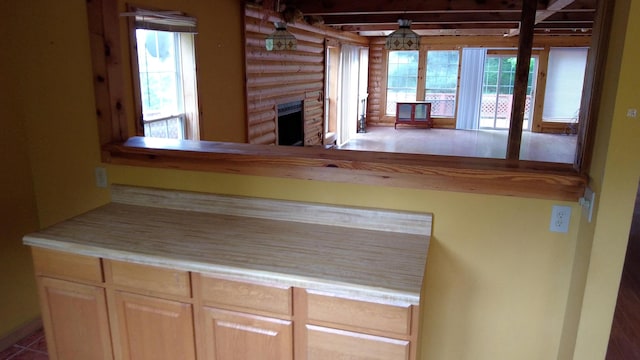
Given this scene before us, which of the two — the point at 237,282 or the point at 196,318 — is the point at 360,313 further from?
the point at 196,318

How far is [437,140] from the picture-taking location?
32.9 ft

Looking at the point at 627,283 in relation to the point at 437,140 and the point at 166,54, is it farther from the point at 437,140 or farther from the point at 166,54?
the point at 437,140

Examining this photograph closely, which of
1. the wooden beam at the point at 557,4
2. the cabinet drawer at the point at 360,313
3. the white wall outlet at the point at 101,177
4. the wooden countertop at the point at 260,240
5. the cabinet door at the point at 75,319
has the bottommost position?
the cabinet door at the point at 75,319

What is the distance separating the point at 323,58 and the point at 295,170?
6.15m

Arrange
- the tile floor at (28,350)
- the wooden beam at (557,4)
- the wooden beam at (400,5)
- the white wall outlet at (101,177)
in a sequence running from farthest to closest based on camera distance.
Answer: the wooden beam at (400,5)
the wooden beam at (557,4)
the tile floor at (28,350)
the white wall outlet at (101,177)

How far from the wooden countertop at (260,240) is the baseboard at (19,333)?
3.49ft

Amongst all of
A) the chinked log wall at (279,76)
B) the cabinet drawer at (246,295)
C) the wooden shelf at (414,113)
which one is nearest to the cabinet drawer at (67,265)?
the cabinet drawer at (246,295)

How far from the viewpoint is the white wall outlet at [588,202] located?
1670mm

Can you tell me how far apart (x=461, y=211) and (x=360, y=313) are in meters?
0.66

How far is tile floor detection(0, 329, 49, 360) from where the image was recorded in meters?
2.59

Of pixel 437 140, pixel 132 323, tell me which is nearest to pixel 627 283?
pixel 132 323

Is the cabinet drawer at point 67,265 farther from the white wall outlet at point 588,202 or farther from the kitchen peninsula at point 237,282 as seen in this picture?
the white wall outlet at point 588,202

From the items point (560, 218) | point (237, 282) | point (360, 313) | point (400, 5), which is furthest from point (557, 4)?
point (237, 282)

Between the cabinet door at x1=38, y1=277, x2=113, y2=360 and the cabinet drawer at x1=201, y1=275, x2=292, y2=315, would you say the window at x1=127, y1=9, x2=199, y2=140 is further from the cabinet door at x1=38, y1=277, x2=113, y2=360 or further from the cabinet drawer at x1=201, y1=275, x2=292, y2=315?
the cabinet drawer at x1=201, y1=275, x2=292, y2=315
